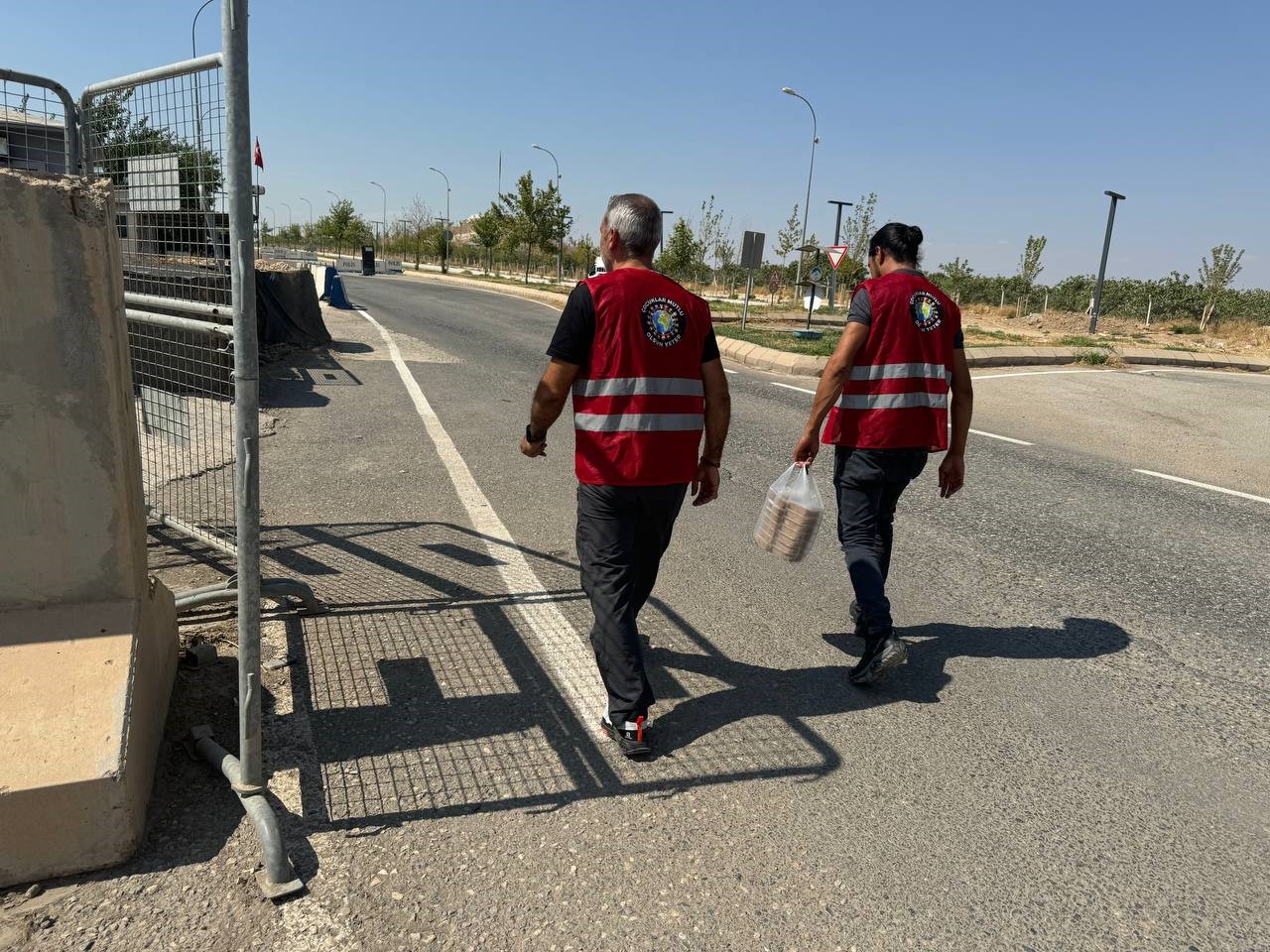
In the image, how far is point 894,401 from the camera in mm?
3646

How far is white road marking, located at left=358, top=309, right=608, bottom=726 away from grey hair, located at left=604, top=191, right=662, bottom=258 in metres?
1.66

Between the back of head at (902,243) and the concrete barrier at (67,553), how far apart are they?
2927 mm

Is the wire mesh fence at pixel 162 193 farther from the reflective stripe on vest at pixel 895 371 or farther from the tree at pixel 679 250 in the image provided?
the tree at pixel 679 250

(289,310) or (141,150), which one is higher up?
(141,150)

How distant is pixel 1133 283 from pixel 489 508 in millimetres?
50682

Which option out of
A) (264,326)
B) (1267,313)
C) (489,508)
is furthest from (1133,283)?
(489,508)

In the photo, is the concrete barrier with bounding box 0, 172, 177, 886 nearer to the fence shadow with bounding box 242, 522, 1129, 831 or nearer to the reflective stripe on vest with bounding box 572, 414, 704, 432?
the fence shadow with bounding box 242, 522, 1129, 831

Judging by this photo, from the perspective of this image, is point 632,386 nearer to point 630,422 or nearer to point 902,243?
point 630,422

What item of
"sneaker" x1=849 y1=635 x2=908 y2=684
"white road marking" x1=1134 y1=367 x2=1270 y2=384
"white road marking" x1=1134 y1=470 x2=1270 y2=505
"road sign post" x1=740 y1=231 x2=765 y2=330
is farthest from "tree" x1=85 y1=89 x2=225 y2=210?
"road sign post" x1=740 y1=231 x2=765 y2=330

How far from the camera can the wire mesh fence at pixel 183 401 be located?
131 inches

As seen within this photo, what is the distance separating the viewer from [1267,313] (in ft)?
120

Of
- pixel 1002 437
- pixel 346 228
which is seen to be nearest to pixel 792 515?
pixel 1002 437

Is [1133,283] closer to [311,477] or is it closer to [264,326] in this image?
[264,326]

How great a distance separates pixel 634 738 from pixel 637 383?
Result: 1226 mm
